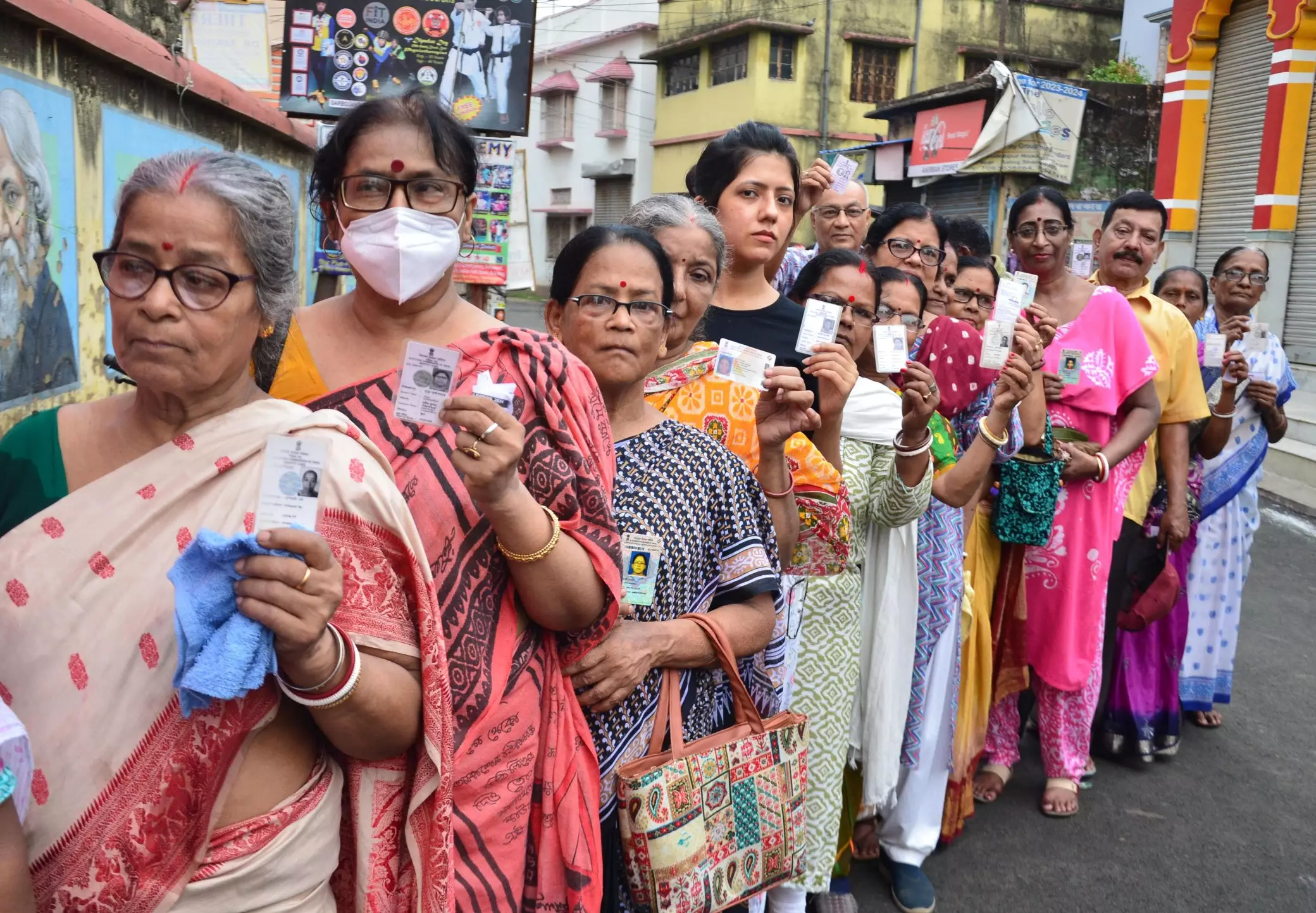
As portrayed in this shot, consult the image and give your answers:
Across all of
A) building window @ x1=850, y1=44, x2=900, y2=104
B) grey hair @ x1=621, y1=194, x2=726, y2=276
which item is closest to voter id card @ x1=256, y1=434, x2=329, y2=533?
grey hair @ x1=621, y1=194, x2=726, y2=276

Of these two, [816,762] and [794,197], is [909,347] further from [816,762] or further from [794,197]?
[816,762]

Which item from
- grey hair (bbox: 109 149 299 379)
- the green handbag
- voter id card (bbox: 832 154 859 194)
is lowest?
the green handbag

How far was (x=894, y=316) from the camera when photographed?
11.6 ft

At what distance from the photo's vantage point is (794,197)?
3.31 metres

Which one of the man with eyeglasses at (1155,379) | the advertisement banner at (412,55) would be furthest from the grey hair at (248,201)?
the advertisement banner at (412,55)

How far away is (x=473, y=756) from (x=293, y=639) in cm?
48

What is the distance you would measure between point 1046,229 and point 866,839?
2.40 m

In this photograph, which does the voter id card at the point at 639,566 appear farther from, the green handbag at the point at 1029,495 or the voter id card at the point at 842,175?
the voter id card at the point at 842,175

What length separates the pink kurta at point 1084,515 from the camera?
4285 mm

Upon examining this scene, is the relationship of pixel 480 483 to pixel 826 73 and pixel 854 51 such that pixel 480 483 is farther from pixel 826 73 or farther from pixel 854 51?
pixel 854 51

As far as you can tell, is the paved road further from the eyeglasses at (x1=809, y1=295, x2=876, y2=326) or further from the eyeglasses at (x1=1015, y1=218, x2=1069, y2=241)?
the eyeglasses at (x1=1015, y1=218, x2=1069, y2=241)

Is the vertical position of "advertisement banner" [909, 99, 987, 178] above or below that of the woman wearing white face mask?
above

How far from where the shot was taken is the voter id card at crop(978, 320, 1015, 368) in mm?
3441

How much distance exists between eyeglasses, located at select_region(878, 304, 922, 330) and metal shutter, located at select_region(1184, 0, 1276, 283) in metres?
12.2
